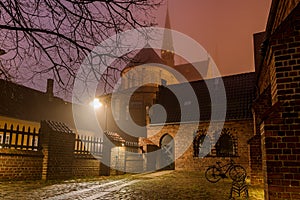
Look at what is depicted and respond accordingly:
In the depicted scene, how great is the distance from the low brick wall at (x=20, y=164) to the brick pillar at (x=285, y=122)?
8.51 m

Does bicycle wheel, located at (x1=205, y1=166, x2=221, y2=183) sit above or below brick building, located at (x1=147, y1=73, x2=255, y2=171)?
below

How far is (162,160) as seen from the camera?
2225 cm

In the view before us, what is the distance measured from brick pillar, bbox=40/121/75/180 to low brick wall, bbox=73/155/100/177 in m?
0.46

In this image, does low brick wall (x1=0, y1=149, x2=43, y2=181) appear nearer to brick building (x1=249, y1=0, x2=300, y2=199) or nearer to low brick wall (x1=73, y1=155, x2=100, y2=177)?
low brick wall (x1=73, y1=155, x2=100, y2=177)

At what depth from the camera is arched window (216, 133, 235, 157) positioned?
61.2 ft

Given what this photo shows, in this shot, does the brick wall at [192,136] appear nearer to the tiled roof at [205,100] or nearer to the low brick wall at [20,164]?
the tiled roof at [205,100]

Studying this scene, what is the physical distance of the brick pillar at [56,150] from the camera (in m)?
10.4

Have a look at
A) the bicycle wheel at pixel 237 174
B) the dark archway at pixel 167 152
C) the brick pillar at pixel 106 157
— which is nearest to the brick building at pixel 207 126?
the dark archway at pixel 167 152

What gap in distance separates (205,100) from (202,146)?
14.0 ft

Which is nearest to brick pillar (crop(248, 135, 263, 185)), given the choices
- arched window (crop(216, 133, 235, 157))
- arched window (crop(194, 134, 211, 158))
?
arched window (crop(216, 133, 235, 157))

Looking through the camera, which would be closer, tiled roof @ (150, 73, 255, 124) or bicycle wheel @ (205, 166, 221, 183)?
bicycle wheel @ (205, 166, 221, 183)

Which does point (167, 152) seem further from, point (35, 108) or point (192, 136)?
point (35, 108)

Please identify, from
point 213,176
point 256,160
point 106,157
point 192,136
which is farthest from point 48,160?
point 192,136

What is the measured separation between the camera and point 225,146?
19.0m
